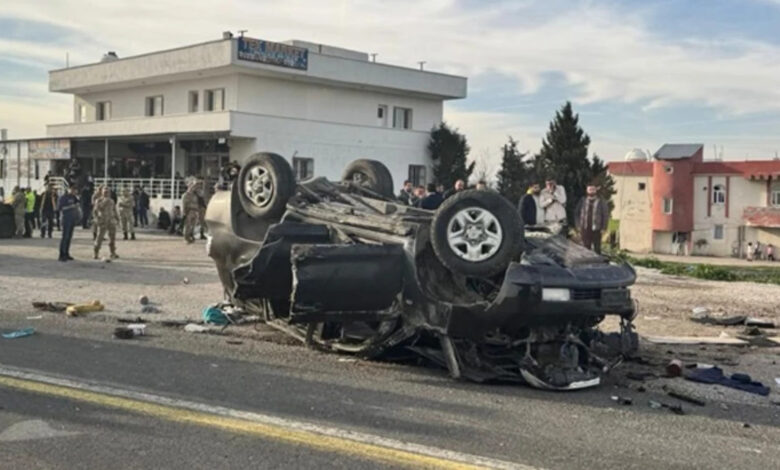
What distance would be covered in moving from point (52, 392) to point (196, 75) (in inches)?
1311

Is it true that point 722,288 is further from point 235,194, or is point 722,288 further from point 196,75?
point 196,75

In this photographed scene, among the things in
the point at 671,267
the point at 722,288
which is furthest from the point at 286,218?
the point at 671,267

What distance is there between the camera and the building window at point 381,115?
4178 cm

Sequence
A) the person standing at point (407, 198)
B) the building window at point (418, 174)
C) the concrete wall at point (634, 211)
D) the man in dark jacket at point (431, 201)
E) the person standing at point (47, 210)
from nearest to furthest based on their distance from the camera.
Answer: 1. the person standing at point (407, 198)
2. the man in dark jacket at point (431, 201)
3. the person standing at point (47, 210)
4. the building window at point (418, 174)
5. the concrete wall at point (634, 211)

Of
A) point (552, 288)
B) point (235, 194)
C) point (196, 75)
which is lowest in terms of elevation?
point (552, 288)

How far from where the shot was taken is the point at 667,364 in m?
7.36

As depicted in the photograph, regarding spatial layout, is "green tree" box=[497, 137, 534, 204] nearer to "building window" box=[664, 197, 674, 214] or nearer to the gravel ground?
"building window" box=[664, 197, 674, 214]

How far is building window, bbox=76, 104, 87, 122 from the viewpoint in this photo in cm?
4484

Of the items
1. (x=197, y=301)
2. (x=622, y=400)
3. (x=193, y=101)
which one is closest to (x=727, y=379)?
(x=622, y=400)

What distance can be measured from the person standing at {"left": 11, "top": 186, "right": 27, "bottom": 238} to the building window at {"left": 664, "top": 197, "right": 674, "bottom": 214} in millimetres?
43307

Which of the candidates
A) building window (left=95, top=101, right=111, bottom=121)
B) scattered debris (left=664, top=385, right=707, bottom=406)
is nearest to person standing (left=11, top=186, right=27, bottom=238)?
building window (left=95, top=101, right=111, bottom=121)

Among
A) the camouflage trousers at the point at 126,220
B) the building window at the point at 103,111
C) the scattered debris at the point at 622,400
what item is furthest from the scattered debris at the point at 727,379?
the building window at the point at 103,111

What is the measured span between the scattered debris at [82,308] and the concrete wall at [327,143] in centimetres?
2402

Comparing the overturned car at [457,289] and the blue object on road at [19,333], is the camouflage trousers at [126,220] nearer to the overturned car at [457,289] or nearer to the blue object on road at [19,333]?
the blue object on road at [19,333]
